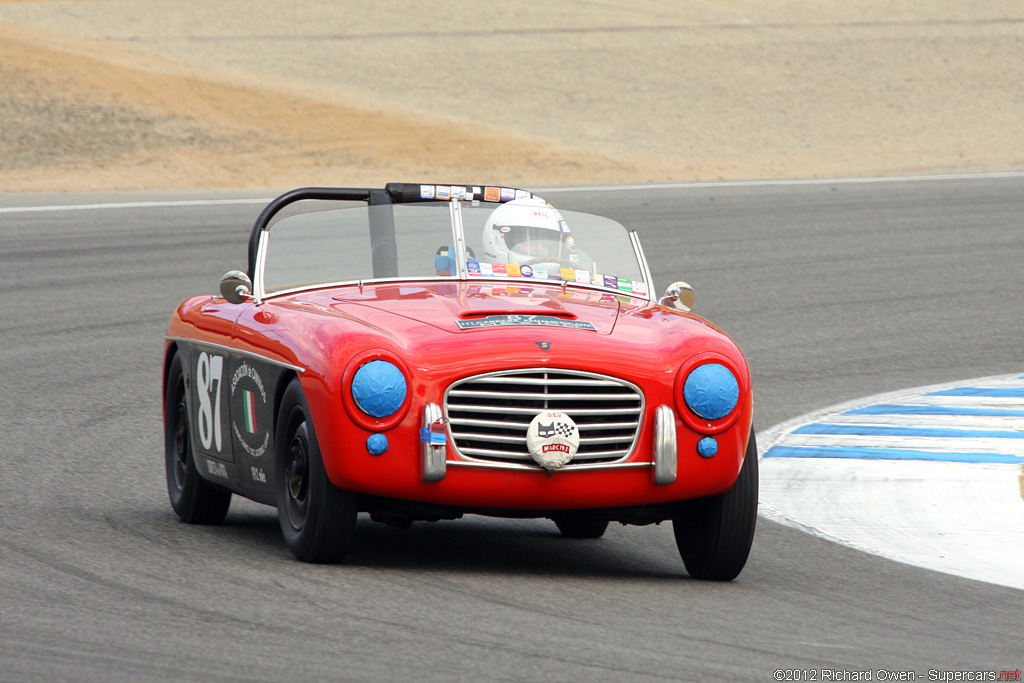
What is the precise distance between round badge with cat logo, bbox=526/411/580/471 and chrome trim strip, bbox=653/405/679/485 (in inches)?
11.8

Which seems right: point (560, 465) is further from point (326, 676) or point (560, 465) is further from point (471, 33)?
point (471, 33)

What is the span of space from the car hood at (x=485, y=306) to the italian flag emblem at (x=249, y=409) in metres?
0.50

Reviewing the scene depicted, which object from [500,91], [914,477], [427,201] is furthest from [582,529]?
[500,91]

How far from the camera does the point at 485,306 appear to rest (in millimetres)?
6000

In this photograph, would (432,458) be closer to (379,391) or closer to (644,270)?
(379,391)

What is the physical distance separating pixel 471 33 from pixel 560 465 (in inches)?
1812

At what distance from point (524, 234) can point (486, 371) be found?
1.63 m

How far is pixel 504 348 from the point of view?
5.42 meters

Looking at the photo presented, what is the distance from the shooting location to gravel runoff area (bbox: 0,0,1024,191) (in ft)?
96.5

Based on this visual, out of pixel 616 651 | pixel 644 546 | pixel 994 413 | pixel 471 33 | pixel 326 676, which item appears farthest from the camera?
pixel 471 33

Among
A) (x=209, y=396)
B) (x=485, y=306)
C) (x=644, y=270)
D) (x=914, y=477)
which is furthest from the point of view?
(x=914, y=477)

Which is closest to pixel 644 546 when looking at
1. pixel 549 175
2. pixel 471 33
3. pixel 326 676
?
pixel 326 676

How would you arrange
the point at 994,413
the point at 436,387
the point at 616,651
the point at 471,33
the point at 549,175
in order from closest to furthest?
the point at 616,651
the point at 436,387
the point at 994,413
the point at 549,175
the point at 471,33

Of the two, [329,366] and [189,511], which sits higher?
[329,366]
